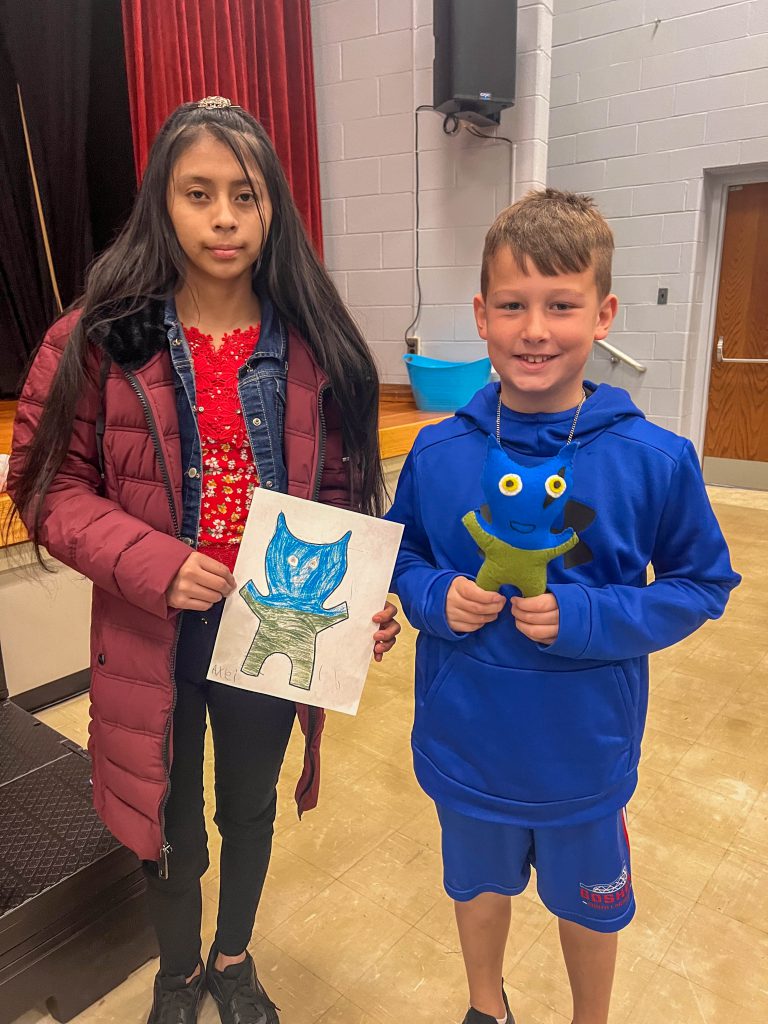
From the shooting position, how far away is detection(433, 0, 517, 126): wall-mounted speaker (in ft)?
9.59

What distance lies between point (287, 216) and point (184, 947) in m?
1.06

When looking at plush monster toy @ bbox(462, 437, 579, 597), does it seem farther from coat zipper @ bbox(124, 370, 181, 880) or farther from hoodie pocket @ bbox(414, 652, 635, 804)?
coat zipper @ bbox(124, 370, 181, 880)

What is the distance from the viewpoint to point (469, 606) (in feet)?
2.64

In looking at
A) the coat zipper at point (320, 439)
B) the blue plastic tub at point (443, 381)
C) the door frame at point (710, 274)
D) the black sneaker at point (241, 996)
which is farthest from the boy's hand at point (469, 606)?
the door frame at point (710, 274)

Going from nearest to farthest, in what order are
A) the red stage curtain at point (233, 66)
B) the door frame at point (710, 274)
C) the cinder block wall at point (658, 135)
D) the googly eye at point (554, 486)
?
the googly eye at point (554, 486), the red stage curtain at point (233, 66), the cinder block wall at point (658, 135), the door frame at point (710, 274)

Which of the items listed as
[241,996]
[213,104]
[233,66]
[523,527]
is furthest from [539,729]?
[233,66]

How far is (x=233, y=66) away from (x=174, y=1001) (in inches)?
133

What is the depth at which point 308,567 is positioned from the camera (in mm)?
953

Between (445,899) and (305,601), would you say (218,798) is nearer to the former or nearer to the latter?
(305,601)

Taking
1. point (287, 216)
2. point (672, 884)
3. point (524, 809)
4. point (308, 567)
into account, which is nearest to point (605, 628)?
point (524, 809)

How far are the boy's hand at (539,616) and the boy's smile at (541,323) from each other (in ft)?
0.75

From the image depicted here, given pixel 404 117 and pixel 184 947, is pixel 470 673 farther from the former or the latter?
pixel 404 117

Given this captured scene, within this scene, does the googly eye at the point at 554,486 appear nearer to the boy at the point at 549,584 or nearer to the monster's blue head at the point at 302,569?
the boy at the point at 549,584

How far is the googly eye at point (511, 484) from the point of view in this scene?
2.30ft
